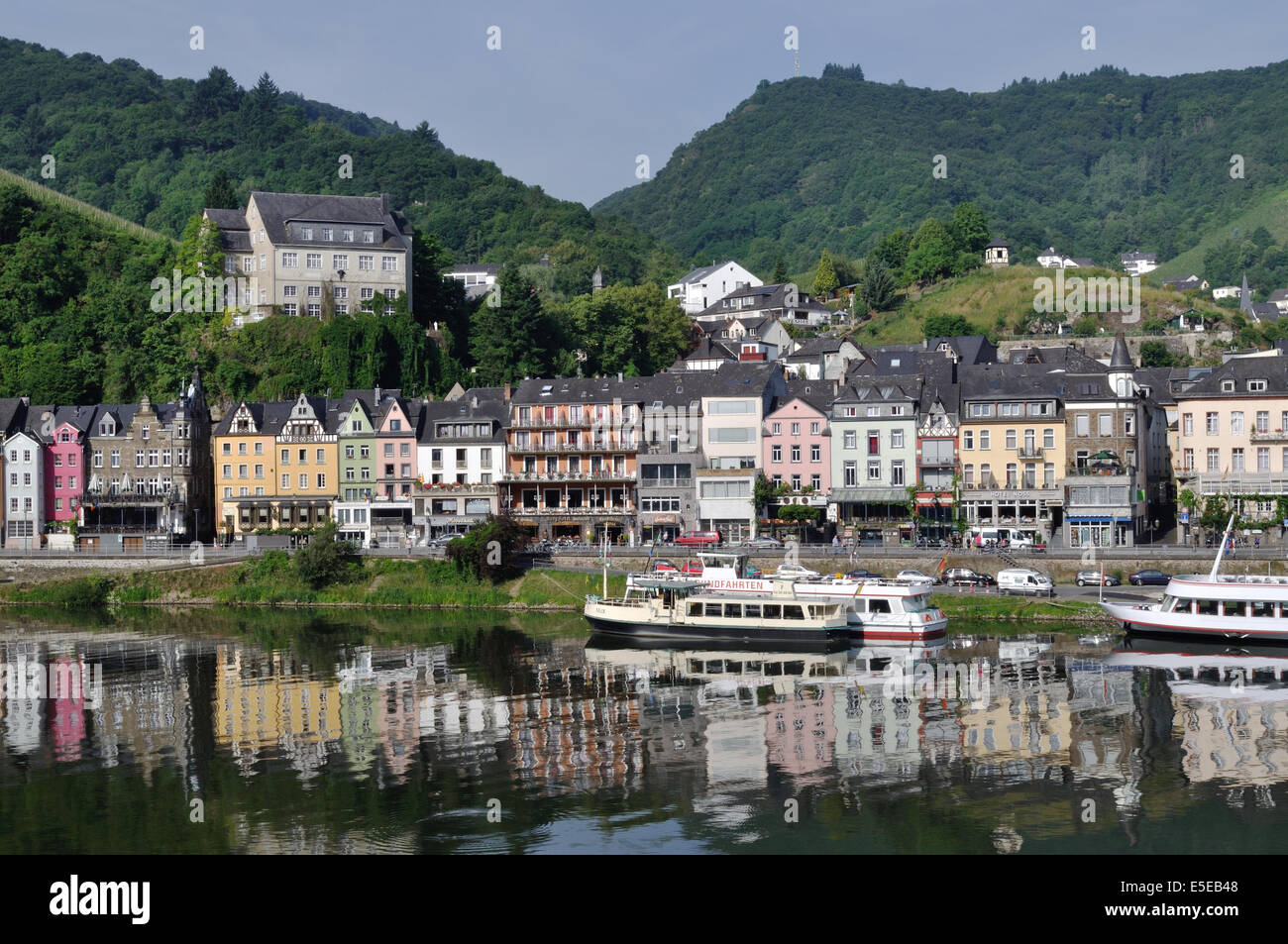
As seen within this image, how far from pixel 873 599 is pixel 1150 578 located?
49.9ft

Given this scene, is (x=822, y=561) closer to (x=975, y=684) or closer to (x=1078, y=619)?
(x=1078, y=619)

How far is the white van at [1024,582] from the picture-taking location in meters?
69.6

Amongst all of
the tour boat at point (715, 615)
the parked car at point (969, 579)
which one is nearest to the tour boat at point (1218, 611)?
the parked car at point (969, 579)

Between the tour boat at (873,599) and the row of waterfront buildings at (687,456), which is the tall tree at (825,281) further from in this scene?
the tour boat at (873,599)

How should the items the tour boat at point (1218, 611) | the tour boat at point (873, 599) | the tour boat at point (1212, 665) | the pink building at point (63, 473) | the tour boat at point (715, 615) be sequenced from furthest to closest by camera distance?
the pink building at point (63, 473), the tour boat at point (715, 615), the tour boat at point (873, 599), the tour boat at point (1218, 611), the tour boat at point (1212, 665)

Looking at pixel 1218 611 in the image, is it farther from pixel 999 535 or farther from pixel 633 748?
pixel 633 748

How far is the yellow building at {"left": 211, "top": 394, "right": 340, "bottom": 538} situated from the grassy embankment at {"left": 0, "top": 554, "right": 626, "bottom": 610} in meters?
11.7

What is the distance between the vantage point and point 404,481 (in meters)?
94.9

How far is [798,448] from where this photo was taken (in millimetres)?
89312

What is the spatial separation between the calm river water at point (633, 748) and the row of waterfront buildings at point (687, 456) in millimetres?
20922

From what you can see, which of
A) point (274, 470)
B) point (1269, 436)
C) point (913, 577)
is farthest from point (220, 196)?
point (1269, 436)

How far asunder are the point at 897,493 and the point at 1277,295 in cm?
11560
